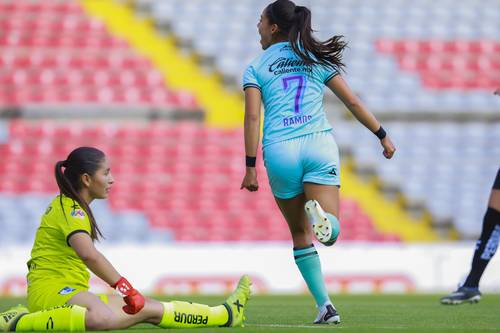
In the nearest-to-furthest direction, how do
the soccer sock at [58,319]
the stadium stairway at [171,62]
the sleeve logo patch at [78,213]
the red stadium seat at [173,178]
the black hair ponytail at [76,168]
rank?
the soccer sock at [58,319] < the sleeve logo patch at [78,213] < the black hair ponytail at [76,168] < the red stadium seat at [173,178] < the stadium stairway at [171,62]

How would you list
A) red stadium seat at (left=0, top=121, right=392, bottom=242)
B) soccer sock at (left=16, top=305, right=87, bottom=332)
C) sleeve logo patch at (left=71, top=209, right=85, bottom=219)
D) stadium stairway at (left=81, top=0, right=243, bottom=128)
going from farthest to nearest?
1. stadium stairway at (left=81, top=0, right=243, bottom=128)
2. red stadium seat at (left=0, top=121, right=392, bottom=242)
3. sleeve logo patch at (left=71, top=209, right=85, bottom=219)
4. soccer sock at (left=16, top=305, right=87, bottom=332)

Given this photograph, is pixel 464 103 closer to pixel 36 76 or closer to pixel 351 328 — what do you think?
pixel 36 76

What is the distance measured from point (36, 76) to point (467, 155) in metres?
8.19

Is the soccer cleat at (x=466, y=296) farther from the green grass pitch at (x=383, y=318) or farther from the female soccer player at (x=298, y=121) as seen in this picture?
the female soccer player at (x=298, y=121)

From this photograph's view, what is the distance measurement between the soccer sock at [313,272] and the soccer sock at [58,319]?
1534 millimetres

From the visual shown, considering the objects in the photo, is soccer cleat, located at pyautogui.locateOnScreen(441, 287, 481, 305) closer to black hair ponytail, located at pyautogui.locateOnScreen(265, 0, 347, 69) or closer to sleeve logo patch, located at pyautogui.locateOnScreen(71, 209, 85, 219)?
black hair ponytail, located at pyautogui.locateOnScreen(265, 0, 347, 69)

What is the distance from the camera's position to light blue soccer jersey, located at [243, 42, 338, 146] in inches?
254

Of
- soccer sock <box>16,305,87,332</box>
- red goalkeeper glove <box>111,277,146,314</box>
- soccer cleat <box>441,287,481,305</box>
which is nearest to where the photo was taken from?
red goalkeeper glove <box>111,277,146,314</box>

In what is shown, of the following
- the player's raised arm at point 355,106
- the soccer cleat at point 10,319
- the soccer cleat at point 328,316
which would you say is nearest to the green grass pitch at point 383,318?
the soccer cleat at point 328,316

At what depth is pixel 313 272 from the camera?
259 inches

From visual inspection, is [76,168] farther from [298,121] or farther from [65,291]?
[298,121]

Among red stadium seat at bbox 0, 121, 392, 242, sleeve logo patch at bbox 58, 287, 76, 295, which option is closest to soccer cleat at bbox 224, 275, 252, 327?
sleeve logo patch at bbox 58, 287, 76, 295

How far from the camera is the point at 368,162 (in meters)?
18.9

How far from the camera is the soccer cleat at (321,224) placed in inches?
237
